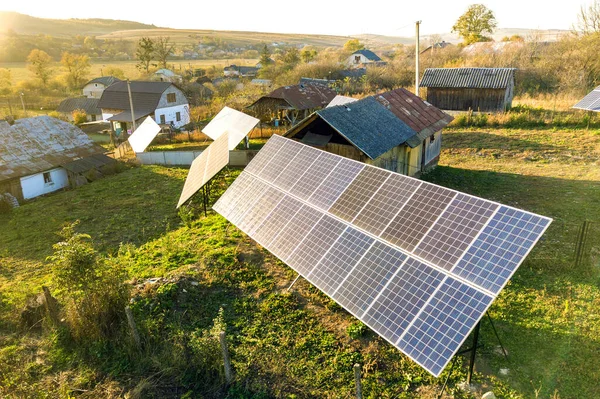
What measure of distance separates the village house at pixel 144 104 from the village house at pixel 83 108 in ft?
21.5

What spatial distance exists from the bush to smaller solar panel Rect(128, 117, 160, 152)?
21989 mm

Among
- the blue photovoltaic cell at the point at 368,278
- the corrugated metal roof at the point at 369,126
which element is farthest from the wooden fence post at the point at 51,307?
the corrugated metal roof at the point at 369,126

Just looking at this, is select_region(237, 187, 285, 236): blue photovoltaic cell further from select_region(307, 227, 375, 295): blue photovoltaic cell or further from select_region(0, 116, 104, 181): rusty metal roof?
select_region(0, 116, 104, 181): rusty metal roof

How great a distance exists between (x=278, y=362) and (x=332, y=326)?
1718 mm

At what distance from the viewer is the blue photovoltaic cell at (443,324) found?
242 inches

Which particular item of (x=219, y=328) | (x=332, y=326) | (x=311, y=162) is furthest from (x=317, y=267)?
(x=311, y=162)

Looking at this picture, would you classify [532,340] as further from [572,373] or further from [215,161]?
[215,161]

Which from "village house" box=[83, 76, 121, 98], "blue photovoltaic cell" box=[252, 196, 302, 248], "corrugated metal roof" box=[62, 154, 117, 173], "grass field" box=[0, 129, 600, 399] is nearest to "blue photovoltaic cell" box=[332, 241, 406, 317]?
"grass field" box=[0, 129, 600, 399]

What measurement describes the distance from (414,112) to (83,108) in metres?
51.8

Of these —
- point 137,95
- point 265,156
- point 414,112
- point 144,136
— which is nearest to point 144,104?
point 137,95

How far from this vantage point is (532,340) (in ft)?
29.0

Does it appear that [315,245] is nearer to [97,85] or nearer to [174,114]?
[174,114]

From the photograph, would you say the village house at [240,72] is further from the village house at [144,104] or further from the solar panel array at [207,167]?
the solar panel array at [207,167]

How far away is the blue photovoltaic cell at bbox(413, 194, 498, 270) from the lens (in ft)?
23.9
